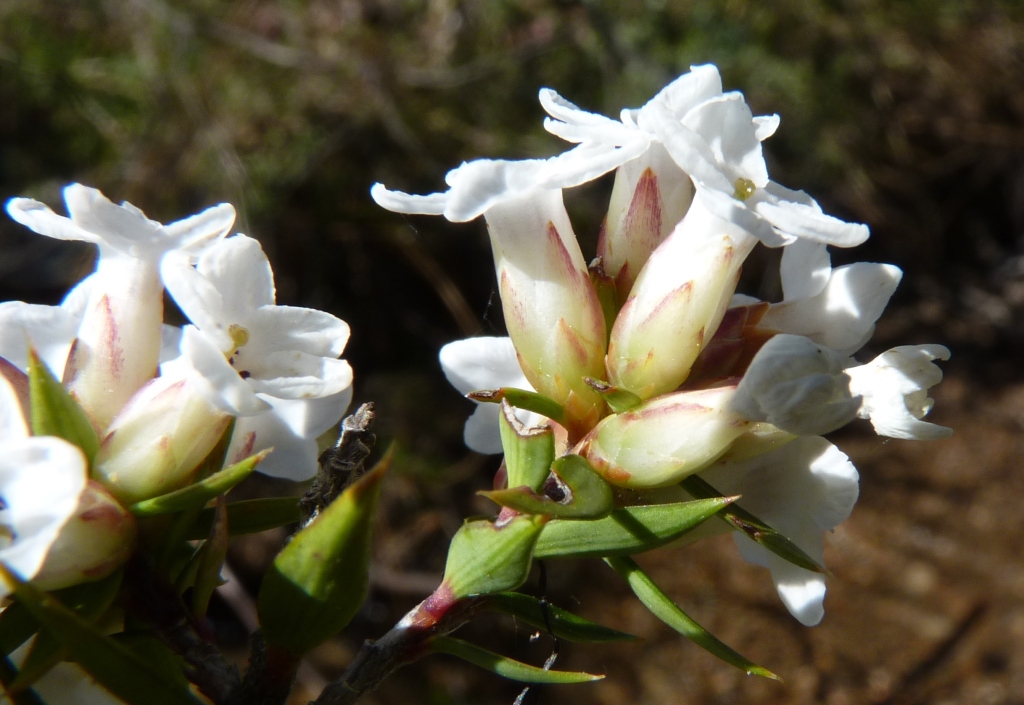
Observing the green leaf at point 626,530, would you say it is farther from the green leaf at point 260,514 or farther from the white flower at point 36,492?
the white flower at point 36,492

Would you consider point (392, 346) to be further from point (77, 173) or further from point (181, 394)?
point (181, 394)

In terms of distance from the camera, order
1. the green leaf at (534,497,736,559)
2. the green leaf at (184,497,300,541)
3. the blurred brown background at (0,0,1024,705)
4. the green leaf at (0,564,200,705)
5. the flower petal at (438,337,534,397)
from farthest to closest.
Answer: the blurred brown background at (0,0,1024,705)
the flower petal at (438,337,534,397)
the green leaf at (184,497,300,541)
the green leaf at (534,497,736,559)
the green leaf at (0,564,200,705)

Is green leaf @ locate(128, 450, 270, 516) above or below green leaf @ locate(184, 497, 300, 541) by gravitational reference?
above

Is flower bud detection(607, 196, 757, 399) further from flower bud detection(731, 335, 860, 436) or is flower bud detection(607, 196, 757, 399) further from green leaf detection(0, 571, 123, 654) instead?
green leaf detection(0, 571, 123, 654)

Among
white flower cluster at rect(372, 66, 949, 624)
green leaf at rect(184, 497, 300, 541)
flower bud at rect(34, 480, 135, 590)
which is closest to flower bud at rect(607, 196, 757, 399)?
white flower cluster at rect(372, 66, 949, 624)

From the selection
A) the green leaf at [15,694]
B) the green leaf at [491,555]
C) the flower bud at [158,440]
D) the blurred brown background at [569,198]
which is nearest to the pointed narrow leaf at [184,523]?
the flower bud at [158,440]
